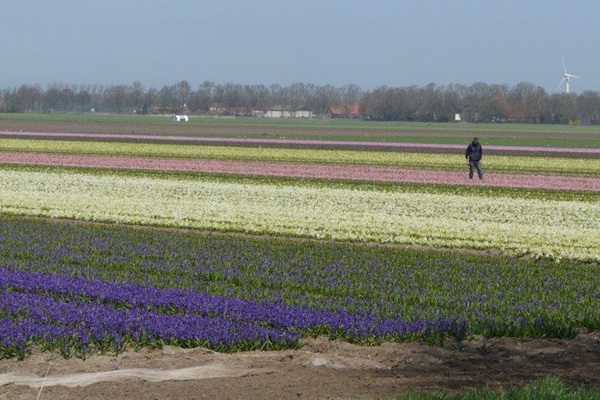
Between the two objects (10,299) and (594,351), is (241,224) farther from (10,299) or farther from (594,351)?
(594,351)

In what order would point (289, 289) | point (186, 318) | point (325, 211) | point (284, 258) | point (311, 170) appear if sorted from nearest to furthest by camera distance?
point (186, 318) < point (289, 289) < point (284, 258) < point (325, 211) < point (311, 170)

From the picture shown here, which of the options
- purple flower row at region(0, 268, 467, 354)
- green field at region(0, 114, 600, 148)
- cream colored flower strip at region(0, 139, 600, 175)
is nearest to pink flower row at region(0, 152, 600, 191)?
cream colored flower strip at region(0, 139, 600, 175)

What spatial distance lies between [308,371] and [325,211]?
2001 cm

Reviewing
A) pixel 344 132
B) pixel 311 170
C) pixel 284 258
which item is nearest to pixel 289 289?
pixel 284 258

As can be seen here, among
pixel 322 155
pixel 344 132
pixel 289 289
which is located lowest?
pixel 344 132

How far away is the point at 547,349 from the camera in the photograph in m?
13.4

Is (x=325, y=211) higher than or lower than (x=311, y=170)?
higher

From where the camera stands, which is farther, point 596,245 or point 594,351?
point 596,245

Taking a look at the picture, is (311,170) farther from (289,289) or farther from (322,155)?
(289,289)

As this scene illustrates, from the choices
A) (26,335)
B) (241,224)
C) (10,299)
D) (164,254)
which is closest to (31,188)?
(241,224)

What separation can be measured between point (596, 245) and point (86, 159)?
34289mm

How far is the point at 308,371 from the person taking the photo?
1181 centimetres

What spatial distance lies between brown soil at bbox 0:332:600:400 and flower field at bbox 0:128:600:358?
38cm

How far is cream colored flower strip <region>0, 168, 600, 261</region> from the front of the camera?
26031mm
